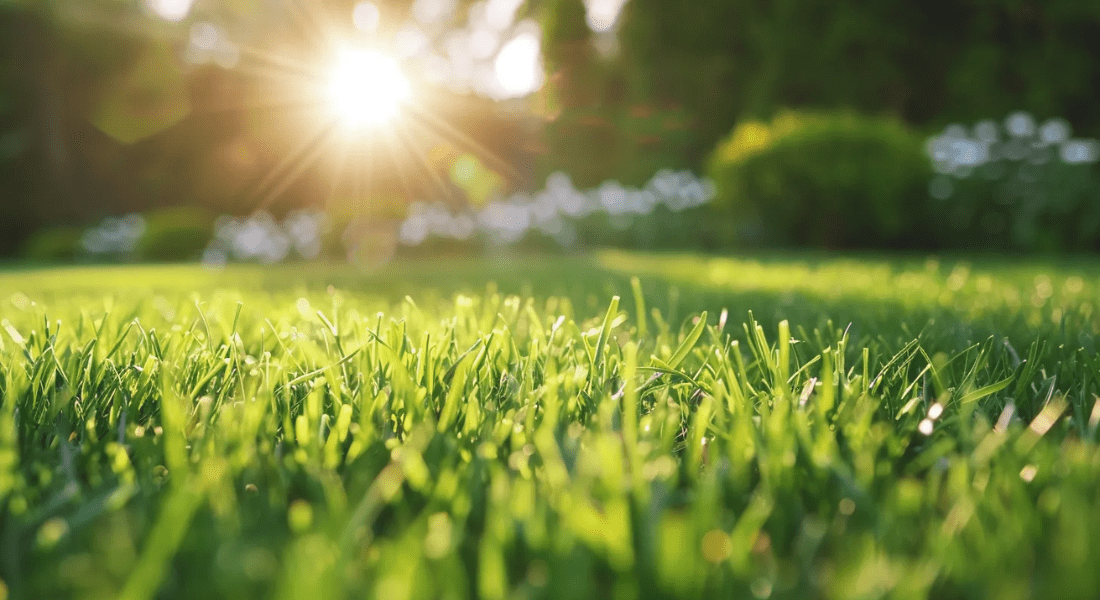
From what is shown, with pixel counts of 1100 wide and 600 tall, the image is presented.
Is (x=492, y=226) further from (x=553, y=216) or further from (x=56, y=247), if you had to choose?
(x=56, y=247)

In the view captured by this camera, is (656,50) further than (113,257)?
Yes

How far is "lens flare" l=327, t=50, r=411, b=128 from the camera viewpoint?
18125 mm

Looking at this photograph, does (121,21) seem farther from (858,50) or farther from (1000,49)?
(1000,49)

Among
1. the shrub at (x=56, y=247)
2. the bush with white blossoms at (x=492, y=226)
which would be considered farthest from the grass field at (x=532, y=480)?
the shrub at (x=56, y=247)

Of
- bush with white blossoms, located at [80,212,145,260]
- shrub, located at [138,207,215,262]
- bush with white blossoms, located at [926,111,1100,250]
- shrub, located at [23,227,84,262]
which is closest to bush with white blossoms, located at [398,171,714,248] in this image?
bush with white blossoms, located at [926,111,1100,250]

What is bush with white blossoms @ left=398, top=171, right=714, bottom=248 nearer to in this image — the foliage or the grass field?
the foliage

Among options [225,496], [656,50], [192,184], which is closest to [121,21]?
[192,184]

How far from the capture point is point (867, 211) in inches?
334

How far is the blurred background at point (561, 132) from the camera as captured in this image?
884 cm

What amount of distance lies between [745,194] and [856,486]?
8.73 meters

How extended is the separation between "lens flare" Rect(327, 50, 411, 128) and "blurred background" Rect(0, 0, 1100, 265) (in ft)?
0.27

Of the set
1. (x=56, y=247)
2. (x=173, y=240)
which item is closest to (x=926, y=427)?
(x=173, y=240)

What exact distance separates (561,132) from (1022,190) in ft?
39.2

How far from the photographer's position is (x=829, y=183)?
8.27 meters
